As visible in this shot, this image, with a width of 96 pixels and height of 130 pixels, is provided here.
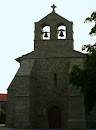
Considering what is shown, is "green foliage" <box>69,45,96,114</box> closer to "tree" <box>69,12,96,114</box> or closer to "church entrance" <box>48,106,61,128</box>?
"tree" <box>69,12,96,114</box>

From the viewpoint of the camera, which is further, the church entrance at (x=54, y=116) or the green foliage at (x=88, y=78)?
the church entrance at (x=54, y=116)

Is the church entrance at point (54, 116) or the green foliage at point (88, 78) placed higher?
the green foliage at point (88, 78)

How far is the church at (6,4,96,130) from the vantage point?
1936cm

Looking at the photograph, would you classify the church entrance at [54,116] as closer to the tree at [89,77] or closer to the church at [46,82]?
the church at [46,82]

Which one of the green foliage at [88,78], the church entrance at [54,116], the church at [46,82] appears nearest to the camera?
the green foliage at [88,78]

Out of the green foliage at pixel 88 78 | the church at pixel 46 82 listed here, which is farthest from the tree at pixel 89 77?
the church at pixel 46 82

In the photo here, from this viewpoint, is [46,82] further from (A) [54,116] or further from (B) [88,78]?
(B) [88,78]

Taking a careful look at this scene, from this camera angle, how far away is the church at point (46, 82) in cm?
1936

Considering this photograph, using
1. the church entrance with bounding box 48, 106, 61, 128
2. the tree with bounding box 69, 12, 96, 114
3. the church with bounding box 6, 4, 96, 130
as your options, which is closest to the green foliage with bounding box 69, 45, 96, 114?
the tree with bounding box 69, 12, 96, 114

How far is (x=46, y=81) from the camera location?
850 inches

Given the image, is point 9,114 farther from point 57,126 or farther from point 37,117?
point 57,126

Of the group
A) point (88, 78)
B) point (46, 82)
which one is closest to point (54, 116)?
point (46, 82)

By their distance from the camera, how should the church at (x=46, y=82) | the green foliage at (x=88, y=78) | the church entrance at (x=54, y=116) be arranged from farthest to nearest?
the church entrance at (x=54, y=116), the church at (x=46, y=82), the green foliage at (x=88, y=78)

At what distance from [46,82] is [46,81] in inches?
3.8
